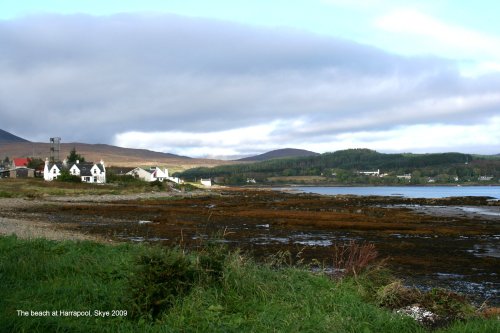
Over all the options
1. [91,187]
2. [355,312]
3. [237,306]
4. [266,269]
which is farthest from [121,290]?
[91,187]

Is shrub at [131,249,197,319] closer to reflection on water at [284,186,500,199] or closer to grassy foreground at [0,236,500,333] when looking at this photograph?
grassy foreground at [0,236,500,333]

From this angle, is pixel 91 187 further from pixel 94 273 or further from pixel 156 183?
pixel 94 273

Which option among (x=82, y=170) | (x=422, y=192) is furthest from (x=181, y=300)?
(x=422, y=192)

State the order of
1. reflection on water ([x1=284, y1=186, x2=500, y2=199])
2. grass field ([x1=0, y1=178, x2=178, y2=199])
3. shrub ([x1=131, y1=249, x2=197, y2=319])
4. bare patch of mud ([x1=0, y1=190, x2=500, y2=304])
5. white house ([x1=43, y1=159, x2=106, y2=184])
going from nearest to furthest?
1. shrub ([x1=131, y1=249, x2=197, y2=319])
2. bare patch of mud ([x1=0, y1=190, x2=500, y2=304])
3. grass field ([x1=0, y1=178, x2=178, y2=199])
4. reflection on water ([x1=284, y1=186, x2=500, y2=199])
5. white house ([x1=43, y1=159, x2=106, y2=184])

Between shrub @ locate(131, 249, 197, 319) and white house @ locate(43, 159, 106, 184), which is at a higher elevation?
white house @ locate(43, 159, 106, 184)

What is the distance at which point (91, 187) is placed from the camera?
75.4m


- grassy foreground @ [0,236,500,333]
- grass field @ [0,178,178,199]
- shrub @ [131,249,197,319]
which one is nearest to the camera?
grassy foreground @ [0,236,500,333]

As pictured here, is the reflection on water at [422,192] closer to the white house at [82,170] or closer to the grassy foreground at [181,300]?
the white house at [82,170]

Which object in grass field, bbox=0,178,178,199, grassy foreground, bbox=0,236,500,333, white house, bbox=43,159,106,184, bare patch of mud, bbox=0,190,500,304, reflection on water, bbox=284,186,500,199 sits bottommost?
reflection on water, bbox=284,186,500,199

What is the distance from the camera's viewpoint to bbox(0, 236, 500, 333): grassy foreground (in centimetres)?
647

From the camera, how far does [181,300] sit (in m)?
7.27

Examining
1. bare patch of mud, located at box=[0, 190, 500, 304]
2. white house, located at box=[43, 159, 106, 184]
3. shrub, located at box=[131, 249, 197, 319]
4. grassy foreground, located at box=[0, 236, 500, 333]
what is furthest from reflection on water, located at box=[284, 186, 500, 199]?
shrub, located at box=[131, 249, 197, 319]

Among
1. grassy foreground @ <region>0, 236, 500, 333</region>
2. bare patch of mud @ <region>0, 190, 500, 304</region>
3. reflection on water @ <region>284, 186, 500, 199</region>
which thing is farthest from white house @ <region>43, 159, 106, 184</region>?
grassy foreground @ <region>0, 236, 500, 333</region>

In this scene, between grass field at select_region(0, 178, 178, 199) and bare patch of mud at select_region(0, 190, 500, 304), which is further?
grass field at select_region(0, 178, 178, 199)
